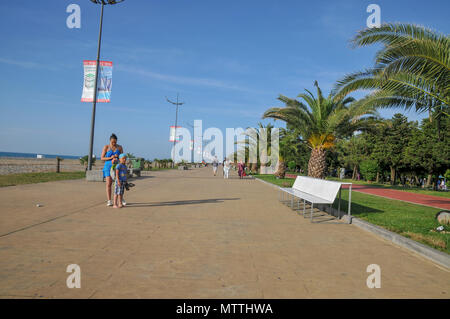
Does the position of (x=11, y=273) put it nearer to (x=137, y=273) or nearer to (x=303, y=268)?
(x=137, y=273)

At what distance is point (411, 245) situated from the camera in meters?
5.39

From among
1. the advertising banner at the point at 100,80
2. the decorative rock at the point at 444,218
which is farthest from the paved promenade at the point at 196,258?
the advertising banner at the point at 100,80

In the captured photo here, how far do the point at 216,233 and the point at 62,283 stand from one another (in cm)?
311

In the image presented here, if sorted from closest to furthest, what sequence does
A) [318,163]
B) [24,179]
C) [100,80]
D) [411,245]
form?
[411,245] < [24,179] < [318,163] < [100,80]

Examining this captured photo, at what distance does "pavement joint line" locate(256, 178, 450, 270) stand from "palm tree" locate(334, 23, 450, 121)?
13.9ft

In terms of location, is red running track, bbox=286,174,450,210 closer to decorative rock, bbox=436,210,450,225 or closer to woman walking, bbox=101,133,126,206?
decorative rock, bbox=436,210,450,225

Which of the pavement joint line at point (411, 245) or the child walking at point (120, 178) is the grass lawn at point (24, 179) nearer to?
the child walking at point (120, 178)

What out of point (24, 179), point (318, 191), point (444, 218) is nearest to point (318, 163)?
point (318, 191)

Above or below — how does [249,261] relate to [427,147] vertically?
below

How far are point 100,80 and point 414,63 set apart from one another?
15662 mm

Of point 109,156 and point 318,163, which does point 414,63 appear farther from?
point 318,163

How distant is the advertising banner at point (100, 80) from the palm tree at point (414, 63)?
1366 cm

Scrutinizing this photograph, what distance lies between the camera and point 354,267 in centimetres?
430
